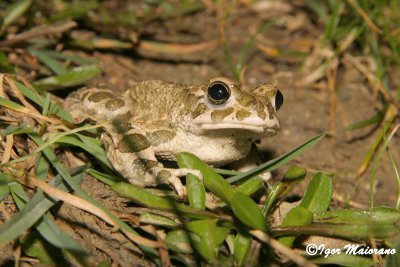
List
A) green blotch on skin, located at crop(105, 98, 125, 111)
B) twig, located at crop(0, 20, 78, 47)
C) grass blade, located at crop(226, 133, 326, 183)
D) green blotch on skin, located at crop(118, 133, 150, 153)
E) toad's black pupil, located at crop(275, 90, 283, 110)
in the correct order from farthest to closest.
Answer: twig, located at crop(0, 20, 78, 47)
green blotch on skin, located at crop(105, 98, 125, 111)
toad's black pupil, located at crop(275, 90, 283, 110)
green blotch on skin, located at crop(118, 133, 150, 153)
grass blade, located at crop(226, 133, 326, 183)

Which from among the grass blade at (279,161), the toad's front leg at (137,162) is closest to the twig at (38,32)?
the toad's front leg at (137,162)

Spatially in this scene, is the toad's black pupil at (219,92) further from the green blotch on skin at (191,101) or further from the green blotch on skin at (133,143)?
the green blotch on skin at (133,143)

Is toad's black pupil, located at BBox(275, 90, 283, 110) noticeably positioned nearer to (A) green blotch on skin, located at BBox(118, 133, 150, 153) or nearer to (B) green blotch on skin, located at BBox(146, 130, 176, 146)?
(B) green blotch on skin, located at BBox(146, 130, 176, 146)

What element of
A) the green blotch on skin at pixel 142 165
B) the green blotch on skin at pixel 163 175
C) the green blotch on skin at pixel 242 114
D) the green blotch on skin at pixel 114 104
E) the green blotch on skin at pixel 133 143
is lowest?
the green blotch on skin at pixel 163 175

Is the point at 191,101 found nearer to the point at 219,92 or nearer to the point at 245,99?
the point at 219,92

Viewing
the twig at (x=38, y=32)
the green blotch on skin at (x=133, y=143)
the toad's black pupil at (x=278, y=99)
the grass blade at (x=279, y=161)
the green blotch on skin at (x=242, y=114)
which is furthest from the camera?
the twig at (x=38, y=32)

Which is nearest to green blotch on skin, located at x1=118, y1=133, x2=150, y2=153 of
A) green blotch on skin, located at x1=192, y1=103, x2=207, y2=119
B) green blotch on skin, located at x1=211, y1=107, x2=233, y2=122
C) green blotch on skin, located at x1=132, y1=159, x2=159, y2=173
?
green blotch on skin, located at x1=132, y1=159, x2=159, y2=173
